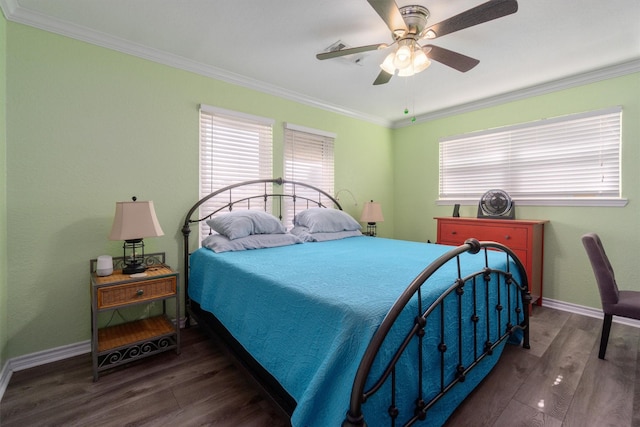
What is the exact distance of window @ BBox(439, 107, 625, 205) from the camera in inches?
111

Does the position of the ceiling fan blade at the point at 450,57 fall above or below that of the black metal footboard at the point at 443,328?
above

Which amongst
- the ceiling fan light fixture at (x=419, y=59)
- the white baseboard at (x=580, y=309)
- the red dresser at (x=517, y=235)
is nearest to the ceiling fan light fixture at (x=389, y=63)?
the ceiling fan light fixture at (x=419, y=59)

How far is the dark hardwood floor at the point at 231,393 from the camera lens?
1494 millimetres

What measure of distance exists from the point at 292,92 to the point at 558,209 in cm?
318

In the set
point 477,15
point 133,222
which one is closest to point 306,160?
point 133,222

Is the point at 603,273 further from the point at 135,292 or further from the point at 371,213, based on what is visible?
the point at 135,292

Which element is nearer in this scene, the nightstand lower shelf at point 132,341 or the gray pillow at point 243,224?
the nightstand lower shelf at point 132,341

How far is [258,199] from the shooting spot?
315cm

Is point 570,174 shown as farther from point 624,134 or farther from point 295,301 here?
point 295,301

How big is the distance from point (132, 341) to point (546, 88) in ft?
14.7

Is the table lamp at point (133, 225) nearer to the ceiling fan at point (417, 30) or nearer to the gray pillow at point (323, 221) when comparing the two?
the gray pillow at point (323, 221)

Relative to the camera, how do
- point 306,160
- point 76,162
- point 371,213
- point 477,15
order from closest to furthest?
point 477,15
point 76,162
point 306,160
point 371,213

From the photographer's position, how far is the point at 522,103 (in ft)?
10.8

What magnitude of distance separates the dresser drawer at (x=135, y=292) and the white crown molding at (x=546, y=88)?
383 cm
